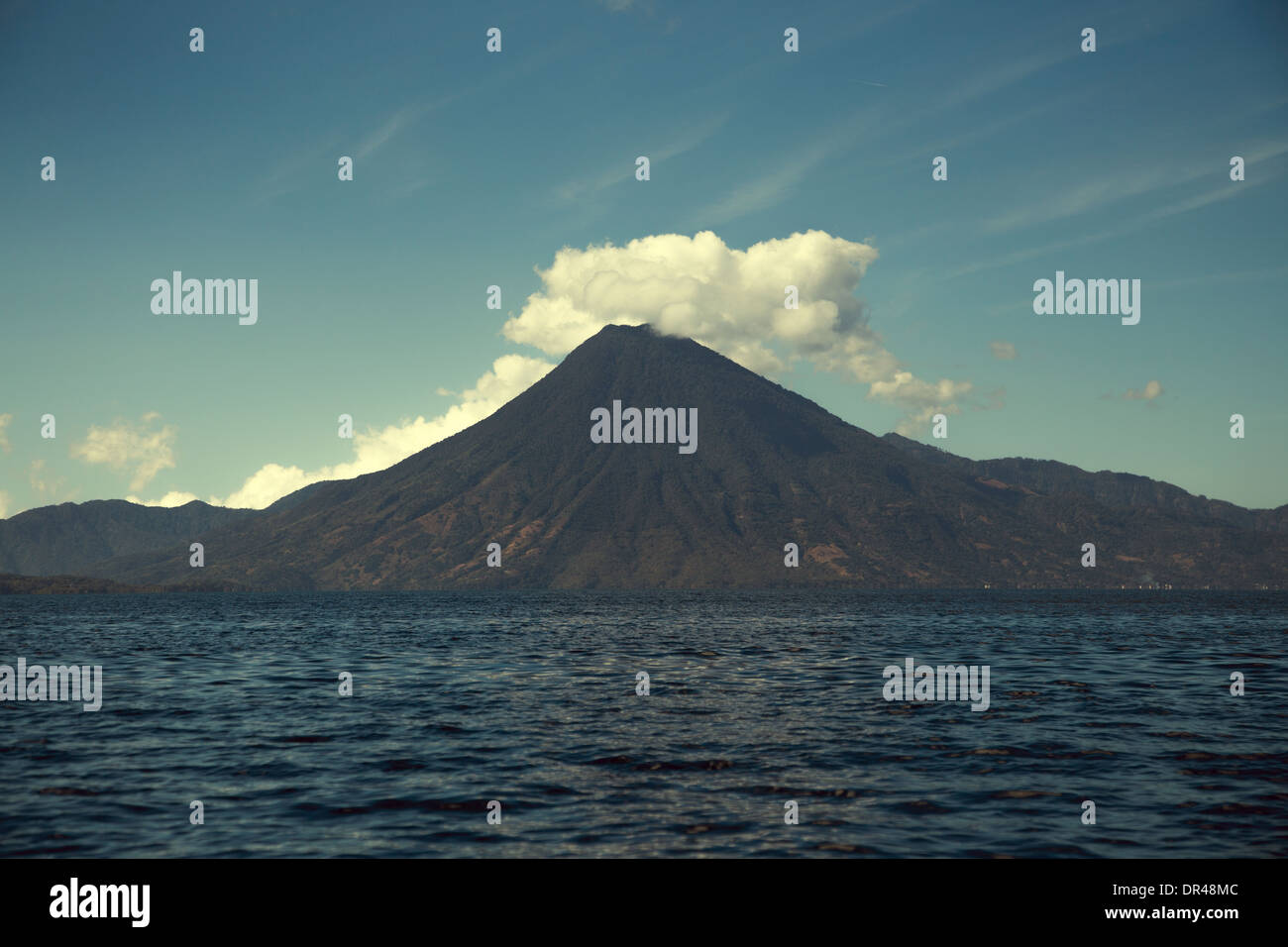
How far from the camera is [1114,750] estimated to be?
23141mm

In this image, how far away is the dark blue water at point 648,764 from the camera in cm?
1564

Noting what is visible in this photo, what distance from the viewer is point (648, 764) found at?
70.9ft

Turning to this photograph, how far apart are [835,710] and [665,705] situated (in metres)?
5.86

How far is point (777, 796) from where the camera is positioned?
18.4m

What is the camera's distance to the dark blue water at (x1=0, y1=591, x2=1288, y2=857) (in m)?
15.6
